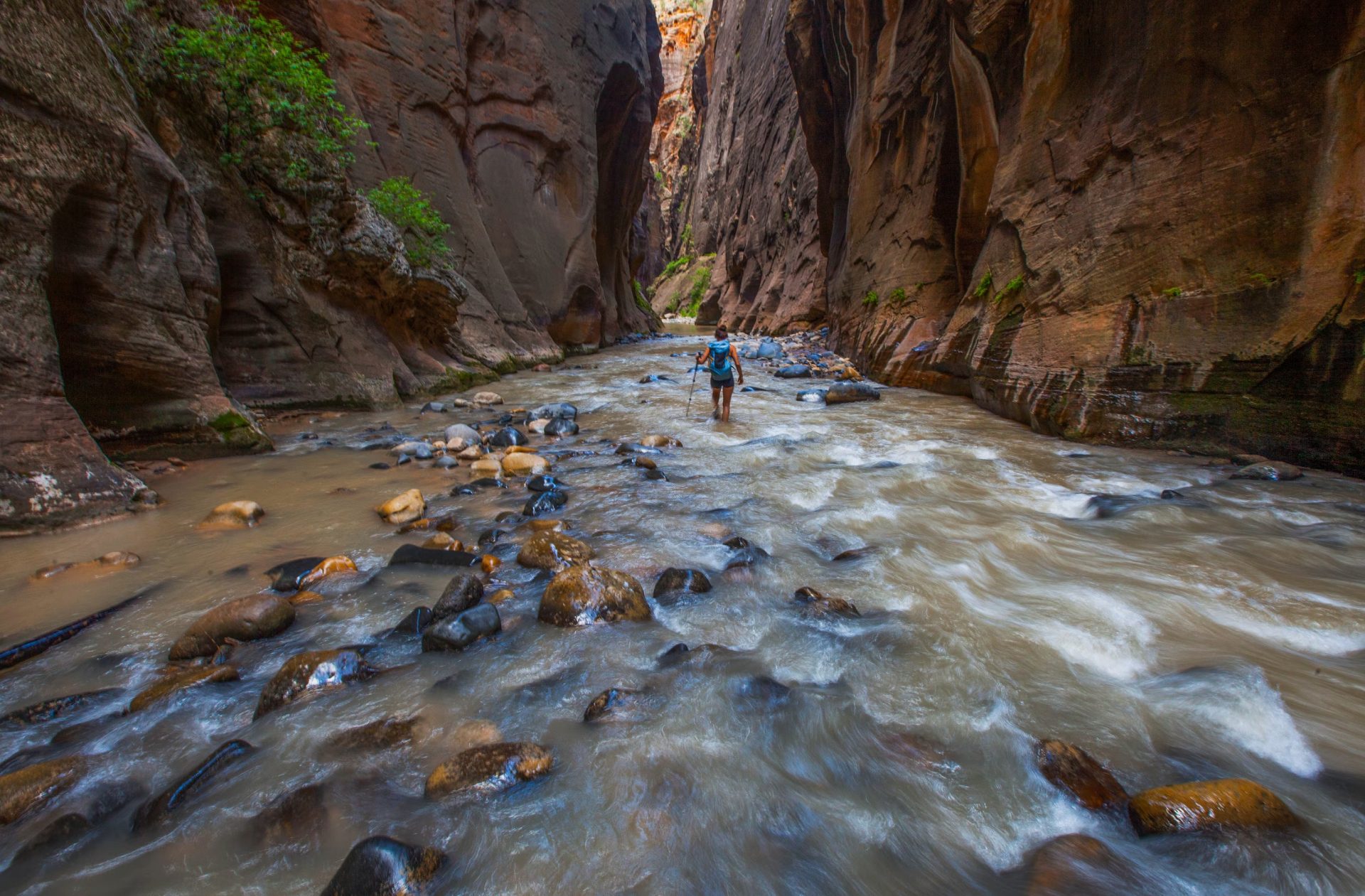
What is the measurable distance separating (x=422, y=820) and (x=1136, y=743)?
2159mm

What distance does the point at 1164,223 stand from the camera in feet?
16.1

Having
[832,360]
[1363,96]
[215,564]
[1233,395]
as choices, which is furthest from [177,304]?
[832,360]

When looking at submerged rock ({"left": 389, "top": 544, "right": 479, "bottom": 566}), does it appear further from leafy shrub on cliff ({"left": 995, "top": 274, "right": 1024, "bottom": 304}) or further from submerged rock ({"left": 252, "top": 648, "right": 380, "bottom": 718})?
leafy shrub on cliff ({"left": 995, "top": 274, "right": 1024, "bottom": 304})

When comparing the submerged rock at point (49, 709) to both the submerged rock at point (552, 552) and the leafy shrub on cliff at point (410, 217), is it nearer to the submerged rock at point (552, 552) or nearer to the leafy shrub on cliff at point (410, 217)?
the submerged rock at point (552, 552)

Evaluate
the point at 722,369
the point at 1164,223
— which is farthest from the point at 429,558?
the point at 1164,223

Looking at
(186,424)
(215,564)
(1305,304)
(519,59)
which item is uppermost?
(519,59)

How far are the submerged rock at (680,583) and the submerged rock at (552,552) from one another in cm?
52

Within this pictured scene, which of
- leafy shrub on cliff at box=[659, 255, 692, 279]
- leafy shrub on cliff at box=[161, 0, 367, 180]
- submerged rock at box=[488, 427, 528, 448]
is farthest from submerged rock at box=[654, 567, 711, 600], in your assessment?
leafy shrub on cliff at box=[659, 255, 692, 279]

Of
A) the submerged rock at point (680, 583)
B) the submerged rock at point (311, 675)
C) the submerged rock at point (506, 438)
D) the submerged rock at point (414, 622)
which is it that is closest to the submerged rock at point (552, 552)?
the submerged rock at point (680, 583)

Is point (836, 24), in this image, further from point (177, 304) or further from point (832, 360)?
point (177, 304)

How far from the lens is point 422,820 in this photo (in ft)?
4.74

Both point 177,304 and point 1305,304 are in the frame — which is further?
point 177,304

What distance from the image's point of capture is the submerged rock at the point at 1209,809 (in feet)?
4.60

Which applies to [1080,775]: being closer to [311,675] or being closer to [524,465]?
[311,675]
